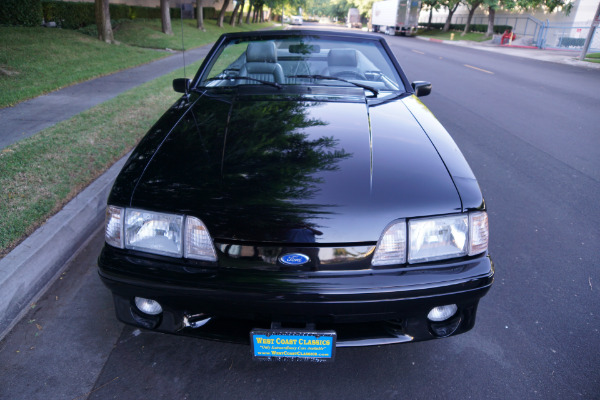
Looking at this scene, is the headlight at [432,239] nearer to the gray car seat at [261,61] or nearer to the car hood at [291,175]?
the car hood at [291,175]

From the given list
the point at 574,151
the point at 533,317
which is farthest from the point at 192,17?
the point at 533,317

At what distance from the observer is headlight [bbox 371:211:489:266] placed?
1722 mm

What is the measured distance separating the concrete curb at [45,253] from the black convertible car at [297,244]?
993mm

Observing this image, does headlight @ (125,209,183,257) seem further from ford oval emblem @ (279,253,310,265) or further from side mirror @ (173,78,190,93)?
side mirror @ (173,78,190,93)

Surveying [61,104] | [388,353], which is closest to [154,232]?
[388,353]

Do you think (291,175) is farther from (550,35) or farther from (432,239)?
(550,35)

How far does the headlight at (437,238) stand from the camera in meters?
1.75

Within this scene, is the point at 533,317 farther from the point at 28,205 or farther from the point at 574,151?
the point at 574,151

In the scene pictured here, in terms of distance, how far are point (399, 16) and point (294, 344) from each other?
152ft

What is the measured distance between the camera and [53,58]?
35.5 ft

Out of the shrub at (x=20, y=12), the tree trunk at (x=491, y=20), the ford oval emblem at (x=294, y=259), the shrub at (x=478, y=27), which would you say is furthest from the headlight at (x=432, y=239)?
the shrub at (x=478, y=27)

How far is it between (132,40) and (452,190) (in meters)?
18.3

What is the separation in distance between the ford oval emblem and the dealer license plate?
11.3 inches

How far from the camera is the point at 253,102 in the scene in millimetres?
2656
